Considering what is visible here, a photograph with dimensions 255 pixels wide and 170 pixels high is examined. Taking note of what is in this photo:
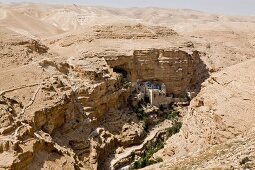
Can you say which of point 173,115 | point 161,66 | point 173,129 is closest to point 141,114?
point 173,129

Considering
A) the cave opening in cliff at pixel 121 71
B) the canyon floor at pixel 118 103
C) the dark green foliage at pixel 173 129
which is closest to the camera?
the canyon floor at pixel 118 103

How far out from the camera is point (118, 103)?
3031cm

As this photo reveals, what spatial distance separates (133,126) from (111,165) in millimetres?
4511

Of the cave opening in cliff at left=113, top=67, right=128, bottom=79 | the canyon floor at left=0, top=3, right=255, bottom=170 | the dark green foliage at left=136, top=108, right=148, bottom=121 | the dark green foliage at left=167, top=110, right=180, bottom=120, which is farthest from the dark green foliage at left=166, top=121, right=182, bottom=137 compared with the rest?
the cave opening in cliff at left=113, top=67, right=128, bottom=79

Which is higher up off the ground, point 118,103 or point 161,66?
point 161,66

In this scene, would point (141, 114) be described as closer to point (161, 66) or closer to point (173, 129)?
point (173, 129)

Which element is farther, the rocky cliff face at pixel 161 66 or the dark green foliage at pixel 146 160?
the rocky cliff face at pixel 161 66

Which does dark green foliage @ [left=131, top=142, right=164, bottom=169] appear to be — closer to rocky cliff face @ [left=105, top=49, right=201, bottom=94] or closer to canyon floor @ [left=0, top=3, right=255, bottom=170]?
canyon floor @ [left=0, top=3, right=255, bottom=170]

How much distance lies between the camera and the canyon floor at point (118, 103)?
752 inches

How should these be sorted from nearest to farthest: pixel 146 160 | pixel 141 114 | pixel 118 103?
pixel 146 160
pixel 118 103
pixel 141 114

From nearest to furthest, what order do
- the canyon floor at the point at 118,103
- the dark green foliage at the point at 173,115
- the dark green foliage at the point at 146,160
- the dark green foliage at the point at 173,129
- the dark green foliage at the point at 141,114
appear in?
1. the canyon floor at the point at 118,103
2. the dark green foliage at the point at 146,160
3. the dark green foliage at the point at 173,129
4. the dark green foliage at the point at 141,114
5. the dark green foliage at the point at 173,115

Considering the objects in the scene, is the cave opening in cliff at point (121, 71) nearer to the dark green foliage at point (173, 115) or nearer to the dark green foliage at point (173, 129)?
the dark green foliage at point (173, 115)

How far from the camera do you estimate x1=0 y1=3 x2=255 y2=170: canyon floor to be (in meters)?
19.1

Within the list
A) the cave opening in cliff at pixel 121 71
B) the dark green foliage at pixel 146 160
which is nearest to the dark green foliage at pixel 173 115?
the dark green foliage at pixel 146 160
